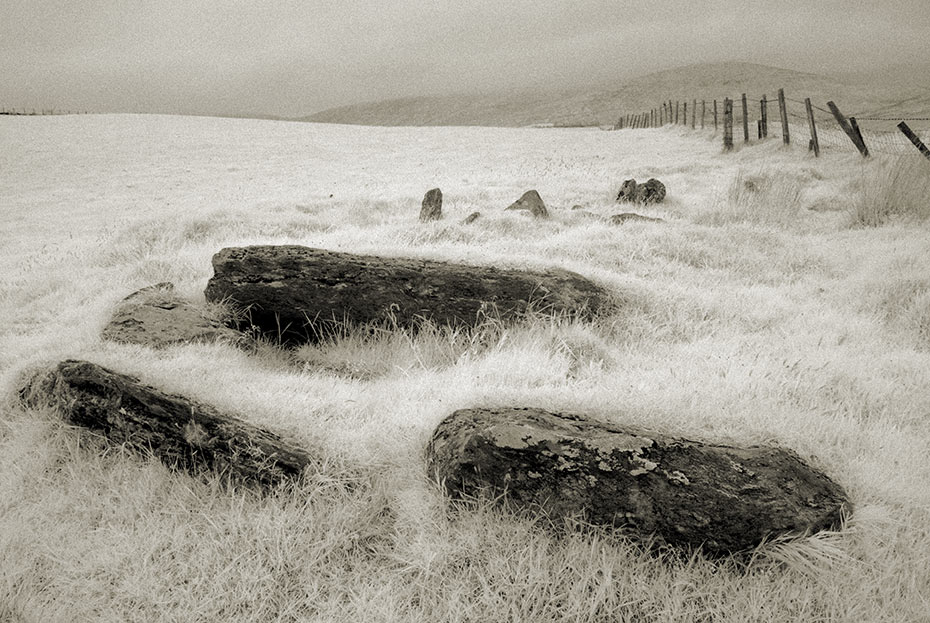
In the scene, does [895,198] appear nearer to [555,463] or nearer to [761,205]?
[761,205]

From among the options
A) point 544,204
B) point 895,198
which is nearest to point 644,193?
point 544,204

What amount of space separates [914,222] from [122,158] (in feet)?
83.6

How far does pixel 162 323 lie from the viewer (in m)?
4.51

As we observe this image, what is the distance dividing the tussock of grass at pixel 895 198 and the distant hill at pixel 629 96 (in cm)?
7941

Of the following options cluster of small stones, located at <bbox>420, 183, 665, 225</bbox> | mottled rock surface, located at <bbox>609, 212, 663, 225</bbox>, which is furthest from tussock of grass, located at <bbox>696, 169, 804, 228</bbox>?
cluster of small stones, located at <bbox>420, 183, 665, 225</bbox>

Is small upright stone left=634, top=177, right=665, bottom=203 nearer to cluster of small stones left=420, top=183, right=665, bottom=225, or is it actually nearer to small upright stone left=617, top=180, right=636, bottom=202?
cluster of small stones left=420, top=183, right=665, bottom=225

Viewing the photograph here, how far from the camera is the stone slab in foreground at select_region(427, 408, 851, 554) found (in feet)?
7.80

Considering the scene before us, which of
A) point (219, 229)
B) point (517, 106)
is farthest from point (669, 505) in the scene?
point (517, 106)

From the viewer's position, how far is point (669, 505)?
7.91 ft

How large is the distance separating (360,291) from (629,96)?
130m

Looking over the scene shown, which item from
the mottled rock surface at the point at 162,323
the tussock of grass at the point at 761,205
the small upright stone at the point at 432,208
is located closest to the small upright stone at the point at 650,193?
the tussock of grass at the point at 761,205

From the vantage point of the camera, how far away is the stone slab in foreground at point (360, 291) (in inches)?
191

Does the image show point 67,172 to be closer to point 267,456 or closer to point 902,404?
point 267,456

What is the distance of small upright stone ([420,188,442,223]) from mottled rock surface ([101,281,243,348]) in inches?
208
